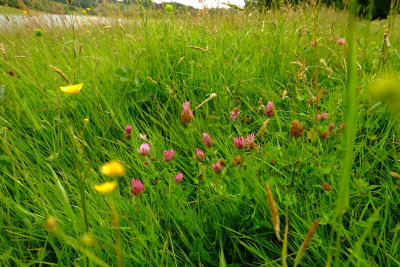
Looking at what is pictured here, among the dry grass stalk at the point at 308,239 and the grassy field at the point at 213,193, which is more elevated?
the dry grass stalk at the point at 308,239

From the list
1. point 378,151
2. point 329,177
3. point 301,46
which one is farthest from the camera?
point 301,46

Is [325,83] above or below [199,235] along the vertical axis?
above

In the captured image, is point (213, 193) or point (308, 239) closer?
point (308, 239)

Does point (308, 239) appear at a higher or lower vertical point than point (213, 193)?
higher

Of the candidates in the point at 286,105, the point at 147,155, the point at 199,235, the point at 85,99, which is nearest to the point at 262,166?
the point at 199,235

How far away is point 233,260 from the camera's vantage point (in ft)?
2.74

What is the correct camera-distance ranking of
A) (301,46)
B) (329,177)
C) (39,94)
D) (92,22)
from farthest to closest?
(92,22) < (301,46) < (39,94) < (329,177)

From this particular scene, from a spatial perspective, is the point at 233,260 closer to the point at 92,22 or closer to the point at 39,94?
the point at 39,94

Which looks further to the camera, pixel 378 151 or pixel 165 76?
pixel 165 76

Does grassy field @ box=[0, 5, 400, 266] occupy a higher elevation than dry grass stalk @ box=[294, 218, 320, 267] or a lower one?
lower

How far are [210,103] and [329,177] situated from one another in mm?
841

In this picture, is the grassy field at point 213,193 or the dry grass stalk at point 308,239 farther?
the grassy field at point 213,193

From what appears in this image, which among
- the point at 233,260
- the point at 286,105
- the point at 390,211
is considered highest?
the point at 286,105

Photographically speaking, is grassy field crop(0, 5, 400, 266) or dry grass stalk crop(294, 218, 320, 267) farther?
grassy field crop(0, 5, 400, 266)
